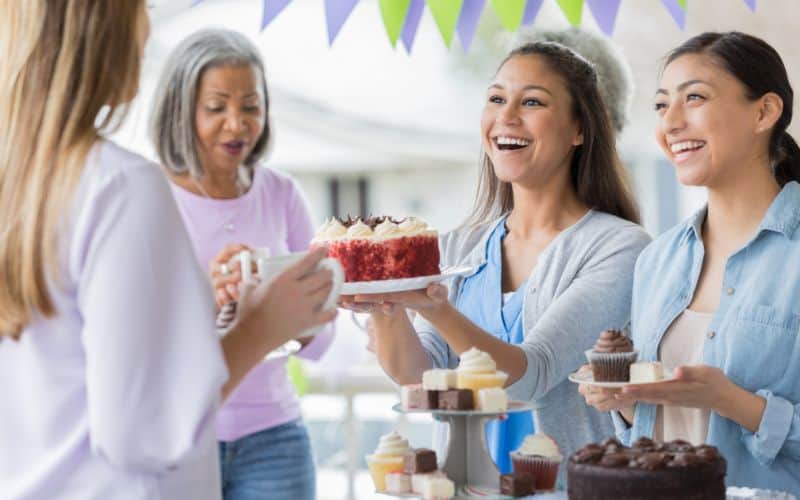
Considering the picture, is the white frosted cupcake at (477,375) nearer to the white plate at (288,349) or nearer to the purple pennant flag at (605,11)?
the white plate at (288,349)

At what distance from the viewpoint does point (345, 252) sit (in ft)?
6.49

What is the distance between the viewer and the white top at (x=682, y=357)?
6.39 ft

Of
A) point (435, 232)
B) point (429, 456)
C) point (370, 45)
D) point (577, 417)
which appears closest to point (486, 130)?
point (435, 232)

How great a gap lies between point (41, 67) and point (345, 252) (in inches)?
31.1

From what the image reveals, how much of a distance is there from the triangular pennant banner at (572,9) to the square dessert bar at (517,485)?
108cm

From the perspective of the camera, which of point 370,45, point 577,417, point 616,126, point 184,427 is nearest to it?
point 184,427

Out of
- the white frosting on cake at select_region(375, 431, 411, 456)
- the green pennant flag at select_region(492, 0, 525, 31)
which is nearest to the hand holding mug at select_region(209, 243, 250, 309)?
the white frosting on cake at select_region(375, 431, 411, 456)

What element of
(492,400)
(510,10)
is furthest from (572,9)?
(492,400)

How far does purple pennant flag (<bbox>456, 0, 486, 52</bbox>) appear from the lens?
221 centimetres

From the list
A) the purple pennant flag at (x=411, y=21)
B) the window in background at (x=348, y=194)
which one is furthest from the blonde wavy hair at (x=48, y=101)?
the window in background at (x=348, y=194)

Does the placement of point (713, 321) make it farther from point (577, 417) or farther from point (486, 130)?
point (486, 130)

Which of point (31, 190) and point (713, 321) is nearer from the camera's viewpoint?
point (31, 190)

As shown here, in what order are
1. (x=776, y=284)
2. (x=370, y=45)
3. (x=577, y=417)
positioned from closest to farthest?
(x=776, y=284) < (x=577, y=417) < (x=370, y=45)

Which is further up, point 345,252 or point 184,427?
point 345,252
